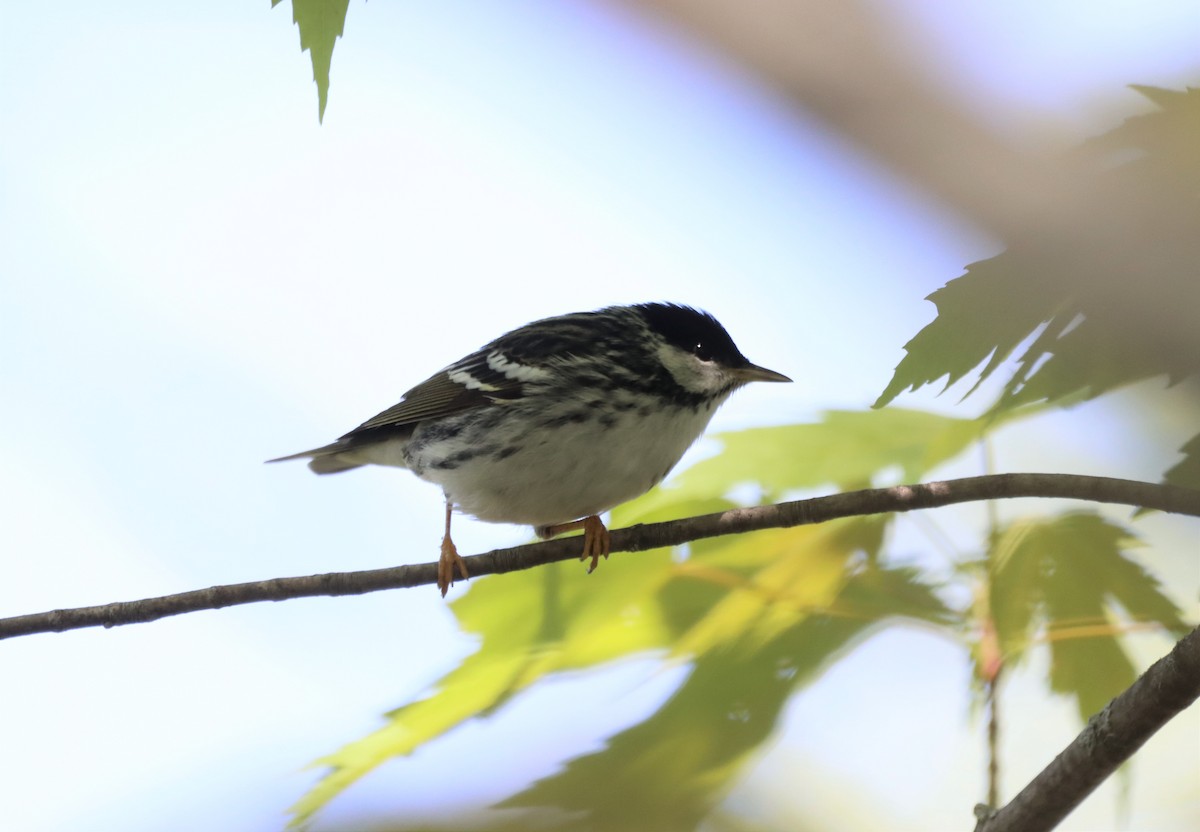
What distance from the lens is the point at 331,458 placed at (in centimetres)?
218

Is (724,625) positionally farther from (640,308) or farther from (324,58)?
(640,308)

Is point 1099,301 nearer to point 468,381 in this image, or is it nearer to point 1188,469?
point 1188,469

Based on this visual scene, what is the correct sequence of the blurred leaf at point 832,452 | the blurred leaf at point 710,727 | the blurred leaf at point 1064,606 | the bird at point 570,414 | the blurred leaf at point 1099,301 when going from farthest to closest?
1. the bird at point 570,414
2. the blurred leaf at point 832,452
3. the blurred leaf at point 710,727
4. the blurred leaf at point 1064,606
5. the blurred leaf at point 1099,301

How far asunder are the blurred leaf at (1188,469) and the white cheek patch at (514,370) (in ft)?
4.31

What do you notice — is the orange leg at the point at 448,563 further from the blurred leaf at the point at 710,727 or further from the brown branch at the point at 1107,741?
the brown branch at the point at 1107,741

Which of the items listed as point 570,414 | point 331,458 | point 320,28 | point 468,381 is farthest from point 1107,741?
point 331,458

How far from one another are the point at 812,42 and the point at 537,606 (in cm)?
74

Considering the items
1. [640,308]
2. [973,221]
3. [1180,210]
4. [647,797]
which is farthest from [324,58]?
[640,308]

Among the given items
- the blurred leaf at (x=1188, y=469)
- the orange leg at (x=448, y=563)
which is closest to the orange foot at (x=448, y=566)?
the orange leg at (x=448, y=563)

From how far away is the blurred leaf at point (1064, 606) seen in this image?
0.86 meters

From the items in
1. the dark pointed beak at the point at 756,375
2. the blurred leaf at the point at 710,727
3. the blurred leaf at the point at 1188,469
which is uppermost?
the dark pointed beak at the point at 756,375

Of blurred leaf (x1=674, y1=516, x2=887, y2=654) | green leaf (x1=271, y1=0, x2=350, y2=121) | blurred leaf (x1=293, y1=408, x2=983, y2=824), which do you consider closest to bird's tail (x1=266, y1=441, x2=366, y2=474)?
blurred leaf (x1=293, y1=408, x2=983, y2=824)

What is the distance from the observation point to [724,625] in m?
1.07

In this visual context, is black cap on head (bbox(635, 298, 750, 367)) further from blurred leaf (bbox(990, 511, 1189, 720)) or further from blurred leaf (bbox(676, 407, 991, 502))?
blurred leaf (bbox(990, 511, 1189, 720))
